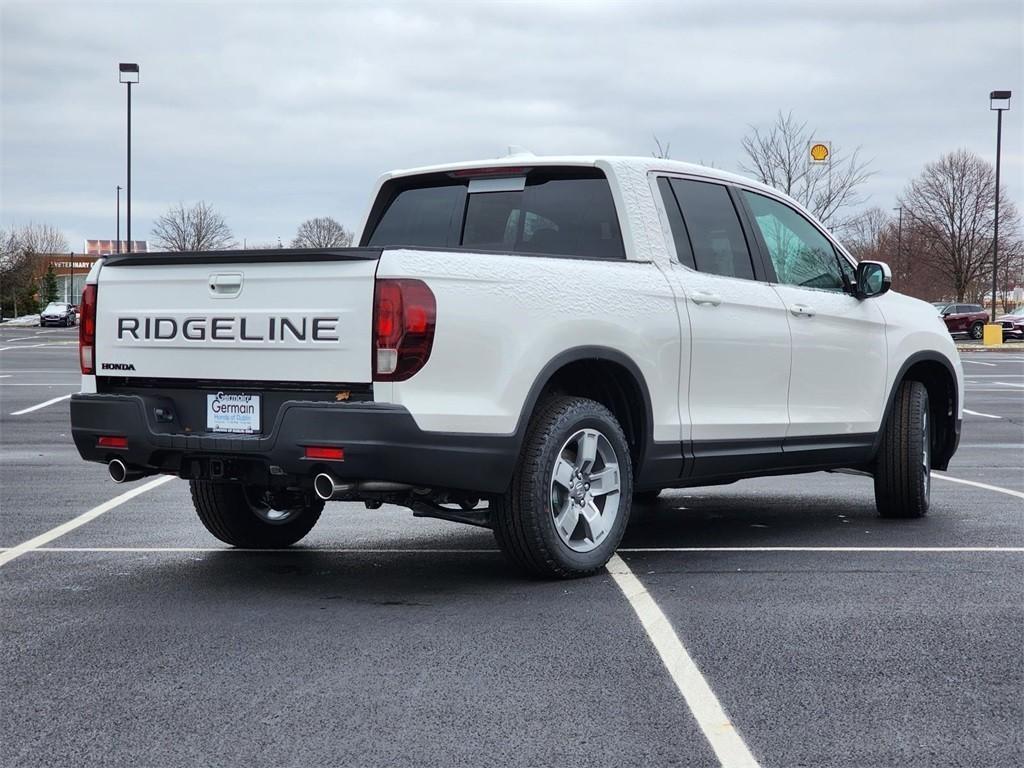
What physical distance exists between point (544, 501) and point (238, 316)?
1.57m

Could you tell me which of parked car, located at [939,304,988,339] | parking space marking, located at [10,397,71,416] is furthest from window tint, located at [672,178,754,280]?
parked car, located at [939,304,988,339]

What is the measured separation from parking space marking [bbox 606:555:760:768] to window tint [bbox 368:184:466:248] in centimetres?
227

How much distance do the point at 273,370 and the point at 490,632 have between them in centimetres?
148

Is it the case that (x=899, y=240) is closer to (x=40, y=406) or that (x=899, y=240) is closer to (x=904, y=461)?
(x=40, y=406)

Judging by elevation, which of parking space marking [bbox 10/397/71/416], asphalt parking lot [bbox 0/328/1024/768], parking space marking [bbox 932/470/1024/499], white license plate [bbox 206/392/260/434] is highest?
white license plate [bbox 206/392/260/434]

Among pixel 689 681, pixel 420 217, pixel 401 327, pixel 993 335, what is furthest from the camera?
pixel 993 335

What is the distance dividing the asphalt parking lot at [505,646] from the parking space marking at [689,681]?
0.05ft

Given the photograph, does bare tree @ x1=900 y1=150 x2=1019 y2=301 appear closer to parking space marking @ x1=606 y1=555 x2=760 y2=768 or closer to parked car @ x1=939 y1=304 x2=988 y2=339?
parked car @ x1=939 y1=304 x2=988 y2=339

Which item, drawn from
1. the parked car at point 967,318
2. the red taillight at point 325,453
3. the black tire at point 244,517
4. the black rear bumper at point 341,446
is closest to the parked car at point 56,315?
the parked car at point 967,318

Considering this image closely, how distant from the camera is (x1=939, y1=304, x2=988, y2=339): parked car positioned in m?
54.5

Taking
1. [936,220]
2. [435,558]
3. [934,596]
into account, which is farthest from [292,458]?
[936,220]

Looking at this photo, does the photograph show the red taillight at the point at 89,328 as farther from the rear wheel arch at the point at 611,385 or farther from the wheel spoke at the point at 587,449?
the wheel spoke at the point at 587,449

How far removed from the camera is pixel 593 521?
6254mm

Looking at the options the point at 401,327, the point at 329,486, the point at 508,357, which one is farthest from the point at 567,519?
the point at 401,327
